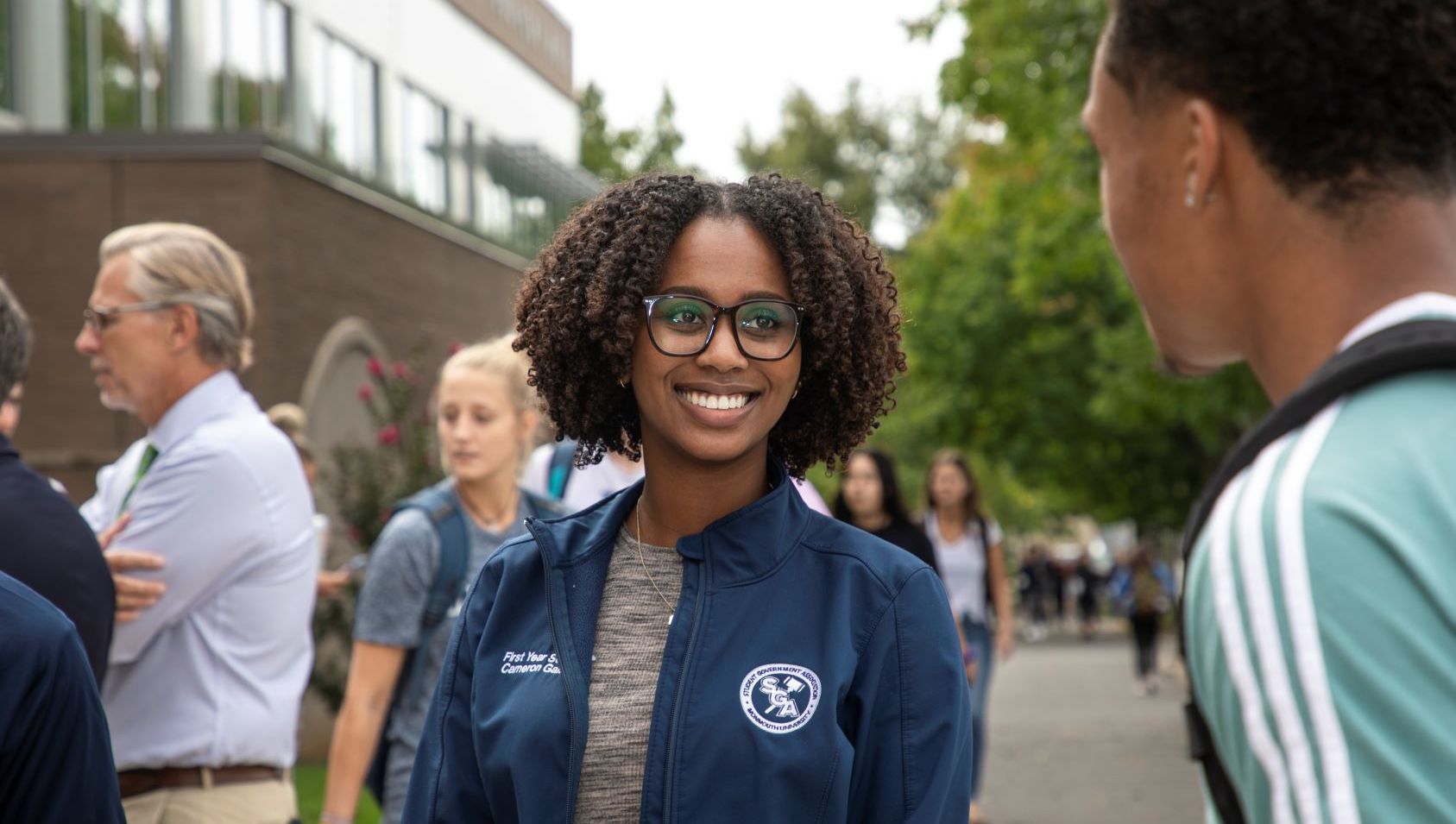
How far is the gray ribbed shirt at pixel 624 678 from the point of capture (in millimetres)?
2547

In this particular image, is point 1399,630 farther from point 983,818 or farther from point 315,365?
point 315,365

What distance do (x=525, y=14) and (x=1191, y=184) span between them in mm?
25782

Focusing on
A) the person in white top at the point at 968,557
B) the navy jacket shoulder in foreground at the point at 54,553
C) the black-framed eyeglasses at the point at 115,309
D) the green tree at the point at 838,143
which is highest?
the green tree at the point at 838,143

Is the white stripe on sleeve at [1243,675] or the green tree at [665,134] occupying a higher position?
the green tree at [665,134]

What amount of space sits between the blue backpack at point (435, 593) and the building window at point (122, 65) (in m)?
11.8

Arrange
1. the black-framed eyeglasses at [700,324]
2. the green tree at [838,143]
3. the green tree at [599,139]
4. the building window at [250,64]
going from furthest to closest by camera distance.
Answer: the green tree at [838,143]
the green tree at [599,139]
the building window at [250,64]
the black-framed eyeglasses at [700,324]

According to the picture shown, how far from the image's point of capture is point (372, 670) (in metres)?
4.72

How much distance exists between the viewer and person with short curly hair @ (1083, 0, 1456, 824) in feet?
4.05

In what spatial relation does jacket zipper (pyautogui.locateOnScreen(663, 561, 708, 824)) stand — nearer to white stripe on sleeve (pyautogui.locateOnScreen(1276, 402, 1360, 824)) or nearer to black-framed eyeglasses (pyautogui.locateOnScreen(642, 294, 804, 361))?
black-framed eyeglasses (pyautogui.locateOnScreen(642, 294, 804, 361))

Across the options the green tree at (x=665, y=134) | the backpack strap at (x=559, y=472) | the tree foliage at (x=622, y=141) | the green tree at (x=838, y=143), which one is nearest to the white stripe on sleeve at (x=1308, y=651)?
the backpack strap at (x=559, y=472)

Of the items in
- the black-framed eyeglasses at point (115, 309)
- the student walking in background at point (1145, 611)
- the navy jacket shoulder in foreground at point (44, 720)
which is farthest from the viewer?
the student walking in background at point (1145, 611)

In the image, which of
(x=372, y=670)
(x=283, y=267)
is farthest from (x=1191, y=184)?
(x=283, y=267)

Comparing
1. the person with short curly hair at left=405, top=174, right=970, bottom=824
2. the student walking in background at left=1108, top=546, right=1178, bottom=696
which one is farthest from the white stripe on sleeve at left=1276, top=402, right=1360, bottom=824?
the student walking in background at left=1108, top=546, right=1178, bottom=696

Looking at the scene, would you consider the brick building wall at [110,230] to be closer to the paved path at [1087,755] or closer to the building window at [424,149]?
the building window at [424,149]
